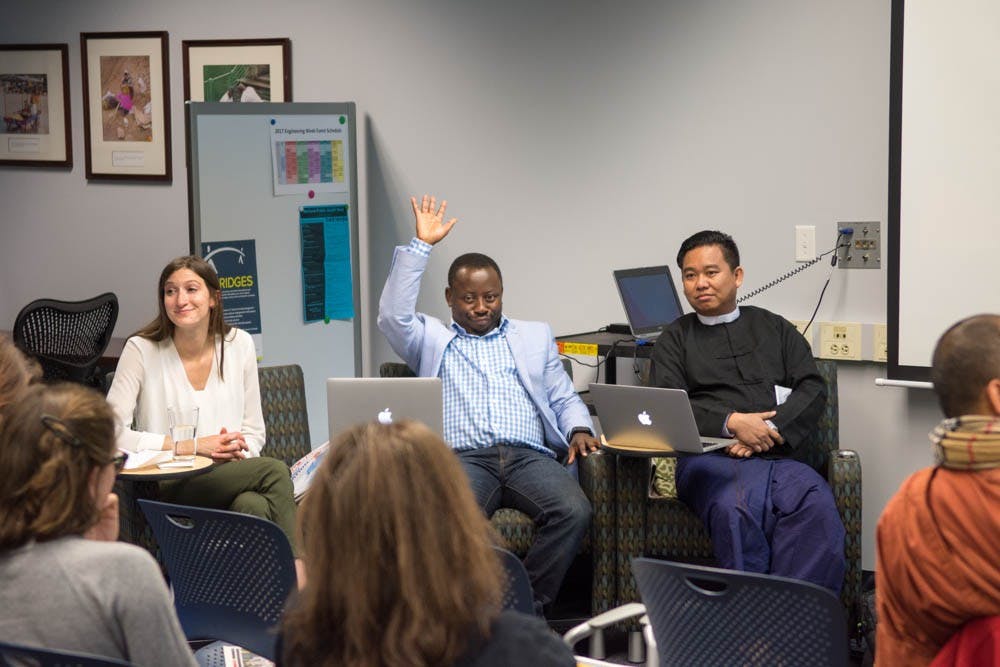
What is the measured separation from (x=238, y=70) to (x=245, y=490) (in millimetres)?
2589

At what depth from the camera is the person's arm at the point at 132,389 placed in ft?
12.4

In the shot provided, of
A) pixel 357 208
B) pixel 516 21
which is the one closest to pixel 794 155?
pixel 516 21

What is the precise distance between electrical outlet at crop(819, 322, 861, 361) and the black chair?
3180 mm

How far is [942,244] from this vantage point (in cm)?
416

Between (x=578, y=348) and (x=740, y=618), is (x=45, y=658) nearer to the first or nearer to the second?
(x=740, y=618)

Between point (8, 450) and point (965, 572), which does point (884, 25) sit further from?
point (8, 450)

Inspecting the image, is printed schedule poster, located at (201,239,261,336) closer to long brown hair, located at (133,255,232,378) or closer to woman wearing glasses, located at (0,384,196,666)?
long brown hair, located at (133,255,232,378)

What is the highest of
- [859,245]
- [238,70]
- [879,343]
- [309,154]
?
[238,70]

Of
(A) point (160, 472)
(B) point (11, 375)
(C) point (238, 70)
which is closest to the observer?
(B) point (11, 375)

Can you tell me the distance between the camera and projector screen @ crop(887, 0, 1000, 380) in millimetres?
4059

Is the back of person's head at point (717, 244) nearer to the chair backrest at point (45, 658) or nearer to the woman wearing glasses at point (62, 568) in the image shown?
the woman wearing glasses at point (62, 568)

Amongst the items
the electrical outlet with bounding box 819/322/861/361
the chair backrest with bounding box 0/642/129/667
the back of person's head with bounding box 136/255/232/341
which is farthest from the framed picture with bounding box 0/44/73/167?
the chair backrest with bounding box 0/642/129/667

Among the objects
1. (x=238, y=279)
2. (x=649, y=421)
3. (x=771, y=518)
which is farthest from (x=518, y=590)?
(x=238, y=279)

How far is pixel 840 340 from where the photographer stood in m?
4.50
